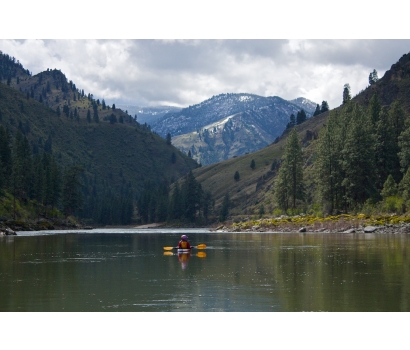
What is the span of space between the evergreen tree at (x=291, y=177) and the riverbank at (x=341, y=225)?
826 inches

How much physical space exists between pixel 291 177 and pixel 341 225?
41205mm

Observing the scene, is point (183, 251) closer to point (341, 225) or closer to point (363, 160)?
point (341, 225)

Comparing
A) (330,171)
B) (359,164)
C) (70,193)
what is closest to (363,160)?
(359,164)

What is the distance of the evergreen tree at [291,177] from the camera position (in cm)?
12681

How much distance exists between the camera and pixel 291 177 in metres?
127

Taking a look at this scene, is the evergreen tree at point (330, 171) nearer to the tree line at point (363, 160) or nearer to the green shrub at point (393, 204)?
the tree line at point (363, 160)

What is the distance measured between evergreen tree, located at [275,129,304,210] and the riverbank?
20981mm

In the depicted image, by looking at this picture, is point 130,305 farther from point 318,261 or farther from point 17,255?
point 17,255

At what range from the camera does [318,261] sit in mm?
37562

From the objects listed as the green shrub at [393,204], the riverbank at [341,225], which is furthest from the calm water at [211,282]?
the green shrub at [393,204]

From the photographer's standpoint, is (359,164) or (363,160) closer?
(363,160)

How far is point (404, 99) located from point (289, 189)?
62.6 metres
